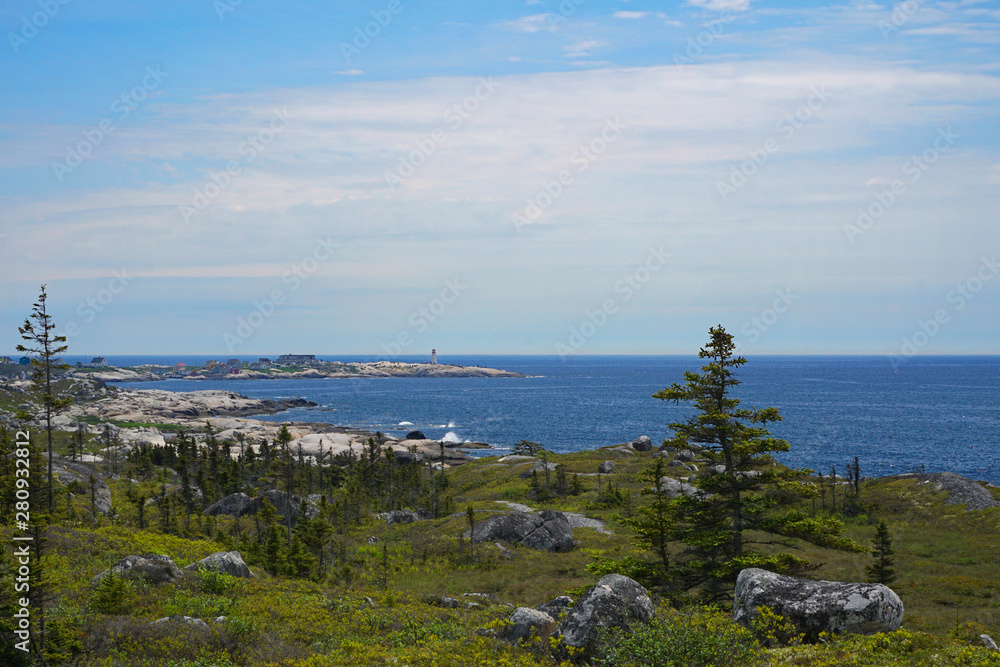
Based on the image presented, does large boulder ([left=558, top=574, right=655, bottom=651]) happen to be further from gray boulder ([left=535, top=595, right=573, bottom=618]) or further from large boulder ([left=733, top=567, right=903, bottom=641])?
large boulder ([left=733, top=567, right=903, bottom=641])

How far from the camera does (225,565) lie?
84.0 ft

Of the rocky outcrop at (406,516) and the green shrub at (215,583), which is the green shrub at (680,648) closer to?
the green shrub at (215,583)

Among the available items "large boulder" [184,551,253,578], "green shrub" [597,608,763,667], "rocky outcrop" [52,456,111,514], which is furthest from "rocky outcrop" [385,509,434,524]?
"green shrub" [597,608,763,667]

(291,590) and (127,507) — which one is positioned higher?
(291,590)

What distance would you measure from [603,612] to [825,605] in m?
5.25

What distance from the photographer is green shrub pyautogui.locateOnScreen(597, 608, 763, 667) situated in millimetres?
11484

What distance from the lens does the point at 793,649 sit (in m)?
13.1

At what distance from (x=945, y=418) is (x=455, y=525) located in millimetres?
149689

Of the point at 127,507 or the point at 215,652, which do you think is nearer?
the point at 215,652

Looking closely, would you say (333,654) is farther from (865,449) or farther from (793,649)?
(865,449)

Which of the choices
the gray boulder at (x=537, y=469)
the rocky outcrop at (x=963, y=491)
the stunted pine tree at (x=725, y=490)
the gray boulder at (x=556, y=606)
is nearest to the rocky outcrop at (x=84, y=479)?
the gray boulder at (x=537, y=469)

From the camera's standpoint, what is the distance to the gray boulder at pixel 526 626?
1557cm

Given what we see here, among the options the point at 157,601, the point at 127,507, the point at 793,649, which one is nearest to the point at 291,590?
the point at 157,601

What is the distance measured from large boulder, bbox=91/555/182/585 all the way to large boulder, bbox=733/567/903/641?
63.4ft
